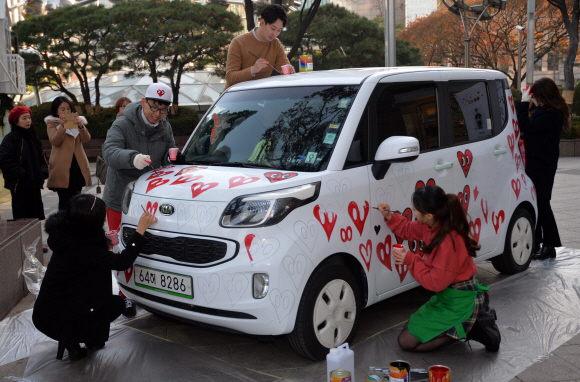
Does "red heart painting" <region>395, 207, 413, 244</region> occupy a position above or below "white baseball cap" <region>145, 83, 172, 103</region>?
below

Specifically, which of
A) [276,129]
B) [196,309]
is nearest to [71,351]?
[196,309]

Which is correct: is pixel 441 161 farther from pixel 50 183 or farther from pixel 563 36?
pixel 563 36

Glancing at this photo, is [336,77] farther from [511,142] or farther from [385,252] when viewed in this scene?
[511,142]

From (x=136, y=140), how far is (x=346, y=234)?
206 cm

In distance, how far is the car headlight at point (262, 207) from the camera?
3594 millimetres

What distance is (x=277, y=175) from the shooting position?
12.6 ft

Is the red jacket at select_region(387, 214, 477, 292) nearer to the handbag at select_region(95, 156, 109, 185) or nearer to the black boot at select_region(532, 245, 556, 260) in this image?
the black boot at select_region(532, 245, 556, 260)

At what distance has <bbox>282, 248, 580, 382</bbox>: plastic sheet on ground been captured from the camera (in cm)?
384

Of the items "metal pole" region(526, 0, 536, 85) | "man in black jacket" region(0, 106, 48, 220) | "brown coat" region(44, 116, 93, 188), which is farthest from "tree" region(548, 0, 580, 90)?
"man in black jacket" region(0, 106, 48, 220)

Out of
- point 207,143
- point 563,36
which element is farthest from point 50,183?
point 563,36

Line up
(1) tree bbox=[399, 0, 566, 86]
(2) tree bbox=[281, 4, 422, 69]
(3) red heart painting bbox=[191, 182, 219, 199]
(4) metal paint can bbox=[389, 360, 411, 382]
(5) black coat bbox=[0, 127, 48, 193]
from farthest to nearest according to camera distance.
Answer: (1) tree bbox=[399, 0, 566, 86]
(2) tree bbox=[281, 4, 422, 69]
(5) black coat bbox=[0, 127, 48, 193]
(3) red heart painting bbox=[191, 182, 219, 199]
(4) metal paint can bbox=[389, 360, 411, 382]

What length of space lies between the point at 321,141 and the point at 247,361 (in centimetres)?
151

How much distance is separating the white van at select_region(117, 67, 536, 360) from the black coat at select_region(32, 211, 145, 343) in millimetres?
187

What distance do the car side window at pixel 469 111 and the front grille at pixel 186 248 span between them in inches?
88.2
